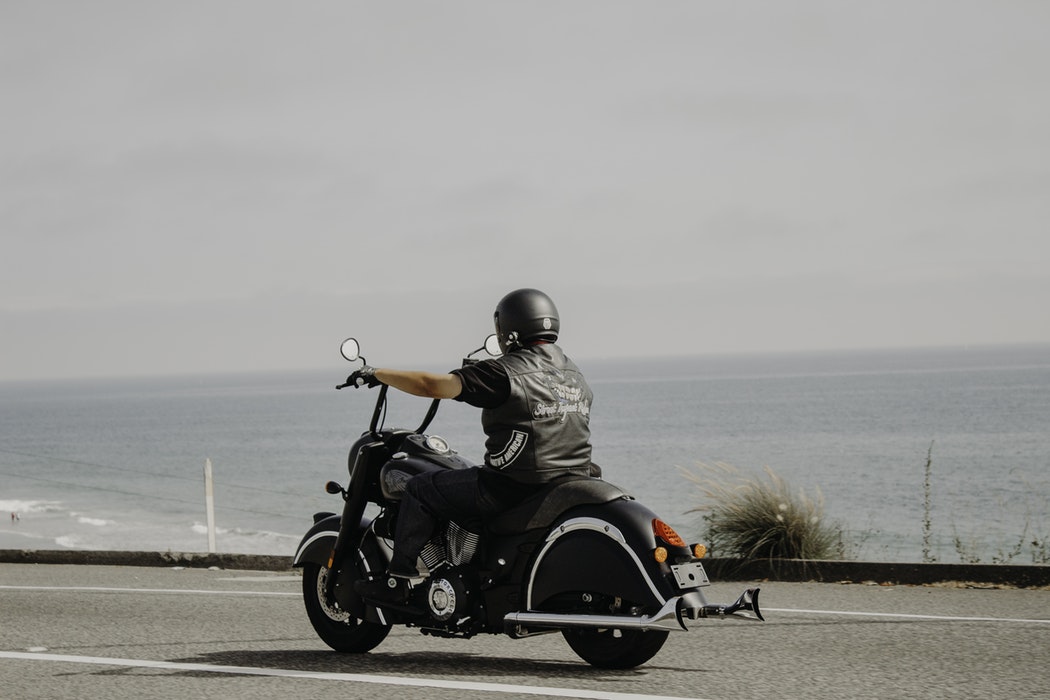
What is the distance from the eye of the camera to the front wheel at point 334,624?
731 cm

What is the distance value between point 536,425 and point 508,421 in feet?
0.46

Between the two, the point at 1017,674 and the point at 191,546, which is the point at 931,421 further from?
the point at 1017,674

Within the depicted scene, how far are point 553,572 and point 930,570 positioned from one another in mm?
5663

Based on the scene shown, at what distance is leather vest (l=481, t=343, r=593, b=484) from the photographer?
249 inches

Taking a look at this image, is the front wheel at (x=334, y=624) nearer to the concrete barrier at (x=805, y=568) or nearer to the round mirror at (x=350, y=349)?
the round mirror at (x=350, y=349)

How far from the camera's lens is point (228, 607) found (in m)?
9.77

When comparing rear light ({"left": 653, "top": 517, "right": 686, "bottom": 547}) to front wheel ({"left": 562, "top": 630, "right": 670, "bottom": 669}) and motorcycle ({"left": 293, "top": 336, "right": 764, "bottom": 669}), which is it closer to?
motorcycle ({"left": 293, "top": 336, "right": 764, "bottom": 669})

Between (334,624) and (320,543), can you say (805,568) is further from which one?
(320,543)

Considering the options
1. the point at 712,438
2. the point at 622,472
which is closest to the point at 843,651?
the point at 622,472

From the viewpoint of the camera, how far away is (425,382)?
618 centimetres

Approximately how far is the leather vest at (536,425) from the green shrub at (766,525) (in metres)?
5.74

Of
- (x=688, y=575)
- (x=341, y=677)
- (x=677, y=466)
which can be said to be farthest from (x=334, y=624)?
(x=677, y=466)

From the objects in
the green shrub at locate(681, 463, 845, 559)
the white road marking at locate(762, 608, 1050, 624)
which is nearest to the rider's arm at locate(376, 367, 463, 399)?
the white road marking at locate(762, 608, 1050, 624)

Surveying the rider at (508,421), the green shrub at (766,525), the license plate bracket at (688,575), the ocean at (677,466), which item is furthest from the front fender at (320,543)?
the ocean at (677,466)
